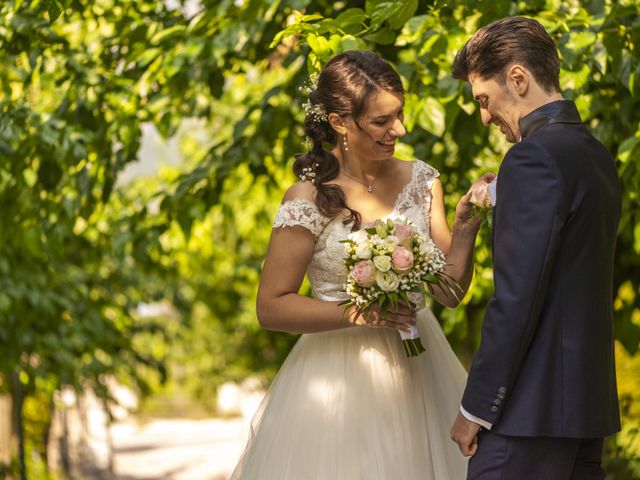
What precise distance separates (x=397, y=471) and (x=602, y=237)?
1.03 m

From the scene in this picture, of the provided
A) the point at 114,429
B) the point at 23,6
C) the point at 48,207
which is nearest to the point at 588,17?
the point at 23,6

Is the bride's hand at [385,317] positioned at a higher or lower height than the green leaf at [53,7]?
lower

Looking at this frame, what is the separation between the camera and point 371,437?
326cm

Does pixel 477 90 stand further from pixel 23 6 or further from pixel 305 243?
pixel 23 6

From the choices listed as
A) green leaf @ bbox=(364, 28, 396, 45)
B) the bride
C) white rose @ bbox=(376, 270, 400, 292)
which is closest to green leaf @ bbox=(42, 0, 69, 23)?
the bride

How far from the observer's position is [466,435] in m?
2.67

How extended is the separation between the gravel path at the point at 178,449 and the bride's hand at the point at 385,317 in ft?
33.9

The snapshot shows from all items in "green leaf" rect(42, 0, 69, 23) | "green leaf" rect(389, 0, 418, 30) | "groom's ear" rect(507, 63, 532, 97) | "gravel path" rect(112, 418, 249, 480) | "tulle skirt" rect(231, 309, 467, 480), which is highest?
"green leaf" rect(42, 0, 69, 23)

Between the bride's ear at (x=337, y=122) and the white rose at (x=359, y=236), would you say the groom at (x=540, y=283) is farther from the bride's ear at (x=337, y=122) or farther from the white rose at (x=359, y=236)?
the bride's ear at (x=337, y=122)

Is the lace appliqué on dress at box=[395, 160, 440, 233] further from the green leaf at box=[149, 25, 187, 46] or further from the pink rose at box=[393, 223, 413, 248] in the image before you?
the green leaf at box=[149, 25, 187, 46]

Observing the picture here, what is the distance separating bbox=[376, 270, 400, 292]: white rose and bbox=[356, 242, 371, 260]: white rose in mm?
66

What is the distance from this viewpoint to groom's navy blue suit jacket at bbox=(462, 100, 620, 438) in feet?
8.26

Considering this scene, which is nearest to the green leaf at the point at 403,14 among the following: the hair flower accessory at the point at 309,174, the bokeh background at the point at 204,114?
the bokeh background at the point at 204,114

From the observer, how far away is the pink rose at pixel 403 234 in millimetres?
3021
